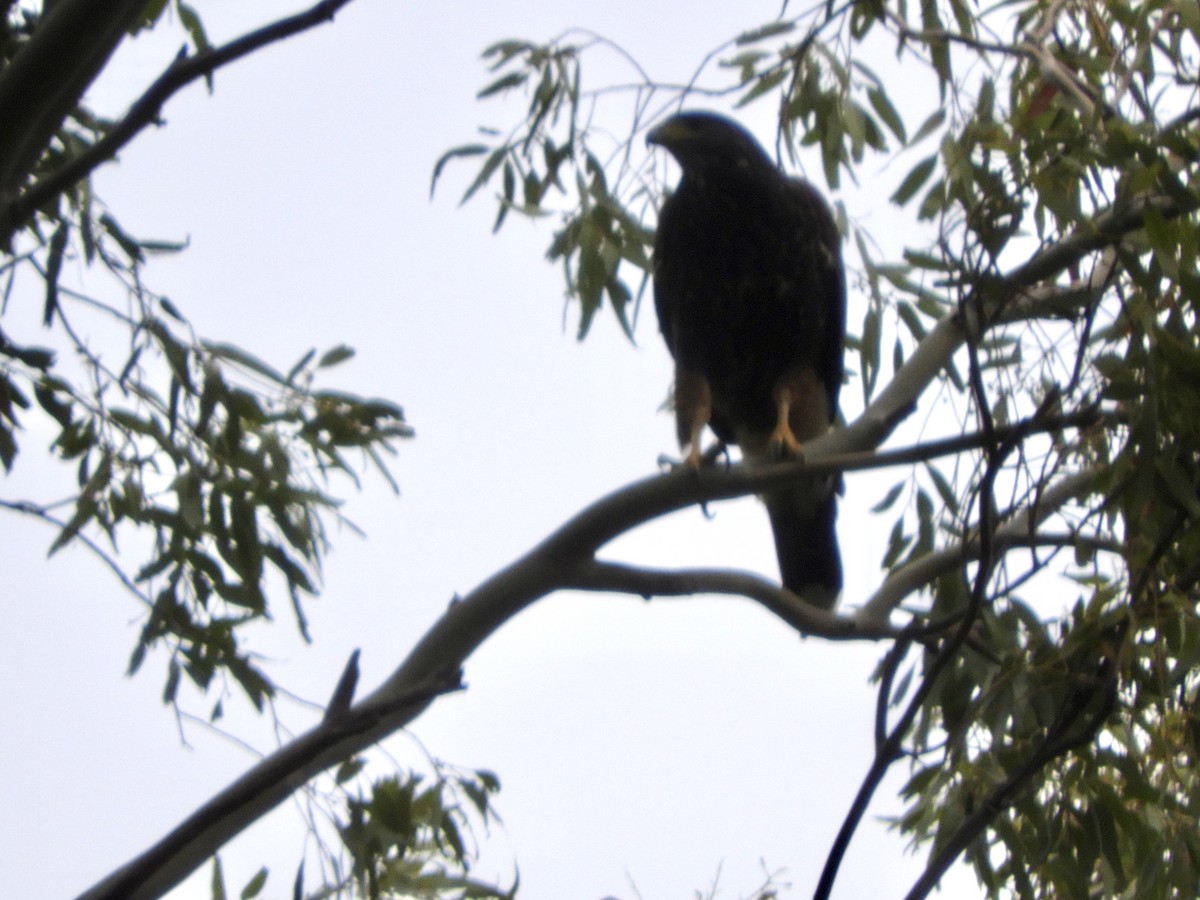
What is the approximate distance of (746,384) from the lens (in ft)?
12.7

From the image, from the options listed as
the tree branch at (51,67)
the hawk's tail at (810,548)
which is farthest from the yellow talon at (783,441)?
the tree branch at (51,67)

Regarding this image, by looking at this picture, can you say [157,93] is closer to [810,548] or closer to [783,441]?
[783,441]

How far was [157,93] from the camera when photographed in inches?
65.7

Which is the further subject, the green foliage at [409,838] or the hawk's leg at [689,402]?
the hawk's leg at [689,402]

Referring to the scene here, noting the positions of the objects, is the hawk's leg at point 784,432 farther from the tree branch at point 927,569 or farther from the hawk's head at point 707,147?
the hawk's head at point 707,147

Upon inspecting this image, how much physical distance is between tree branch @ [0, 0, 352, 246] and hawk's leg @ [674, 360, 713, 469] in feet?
6.71

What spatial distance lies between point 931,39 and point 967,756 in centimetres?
141

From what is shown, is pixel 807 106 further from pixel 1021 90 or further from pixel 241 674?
pixel 241 674

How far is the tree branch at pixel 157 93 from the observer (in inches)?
64.5

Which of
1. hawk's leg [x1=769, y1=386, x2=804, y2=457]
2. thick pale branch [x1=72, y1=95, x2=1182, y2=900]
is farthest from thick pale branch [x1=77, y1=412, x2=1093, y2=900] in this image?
hawk's leg [x1=769, y1=386, x2=804, y2=457]

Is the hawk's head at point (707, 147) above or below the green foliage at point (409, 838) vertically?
above

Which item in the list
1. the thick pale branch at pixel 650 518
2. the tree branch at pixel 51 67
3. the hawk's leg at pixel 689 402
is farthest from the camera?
the hawk's leg at pixel 689 402

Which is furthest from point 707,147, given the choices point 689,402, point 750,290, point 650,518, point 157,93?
point 157,93

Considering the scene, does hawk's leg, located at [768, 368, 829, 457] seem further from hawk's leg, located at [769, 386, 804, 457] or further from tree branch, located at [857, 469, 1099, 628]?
tree branch, located at [857, 469, 1099, 628]
